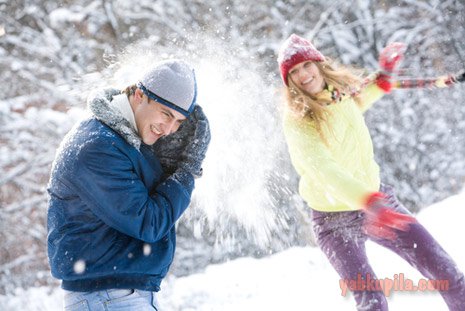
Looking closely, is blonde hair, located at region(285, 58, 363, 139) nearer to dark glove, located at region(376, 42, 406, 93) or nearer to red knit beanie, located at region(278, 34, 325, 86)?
red knit beanie, located at region(278, 34, 325, 86)

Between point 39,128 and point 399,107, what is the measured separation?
561cm

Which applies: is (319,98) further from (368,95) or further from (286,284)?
(286,284)

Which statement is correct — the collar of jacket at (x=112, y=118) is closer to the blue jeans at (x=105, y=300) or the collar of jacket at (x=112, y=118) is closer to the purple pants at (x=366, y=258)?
the blue jeans at (x=105, y=300)

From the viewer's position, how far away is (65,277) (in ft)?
5.51

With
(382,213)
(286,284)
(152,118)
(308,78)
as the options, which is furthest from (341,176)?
(286,284)

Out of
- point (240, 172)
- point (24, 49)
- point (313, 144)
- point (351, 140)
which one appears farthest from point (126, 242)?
point (24, 49)

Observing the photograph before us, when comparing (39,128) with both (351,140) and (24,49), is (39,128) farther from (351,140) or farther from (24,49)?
(351,140)

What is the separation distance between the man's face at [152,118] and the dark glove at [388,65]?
1.74 metres

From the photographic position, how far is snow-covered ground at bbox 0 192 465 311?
4020mm

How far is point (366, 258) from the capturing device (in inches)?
101

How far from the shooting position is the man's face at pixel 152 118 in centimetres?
181

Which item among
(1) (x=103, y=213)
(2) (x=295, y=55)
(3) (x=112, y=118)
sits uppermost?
(2) (x=295, y=55)

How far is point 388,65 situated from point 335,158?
952mm

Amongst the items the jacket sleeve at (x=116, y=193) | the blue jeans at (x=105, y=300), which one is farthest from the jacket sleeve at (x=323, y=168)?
the blue jeans at (x=105, y=300)
